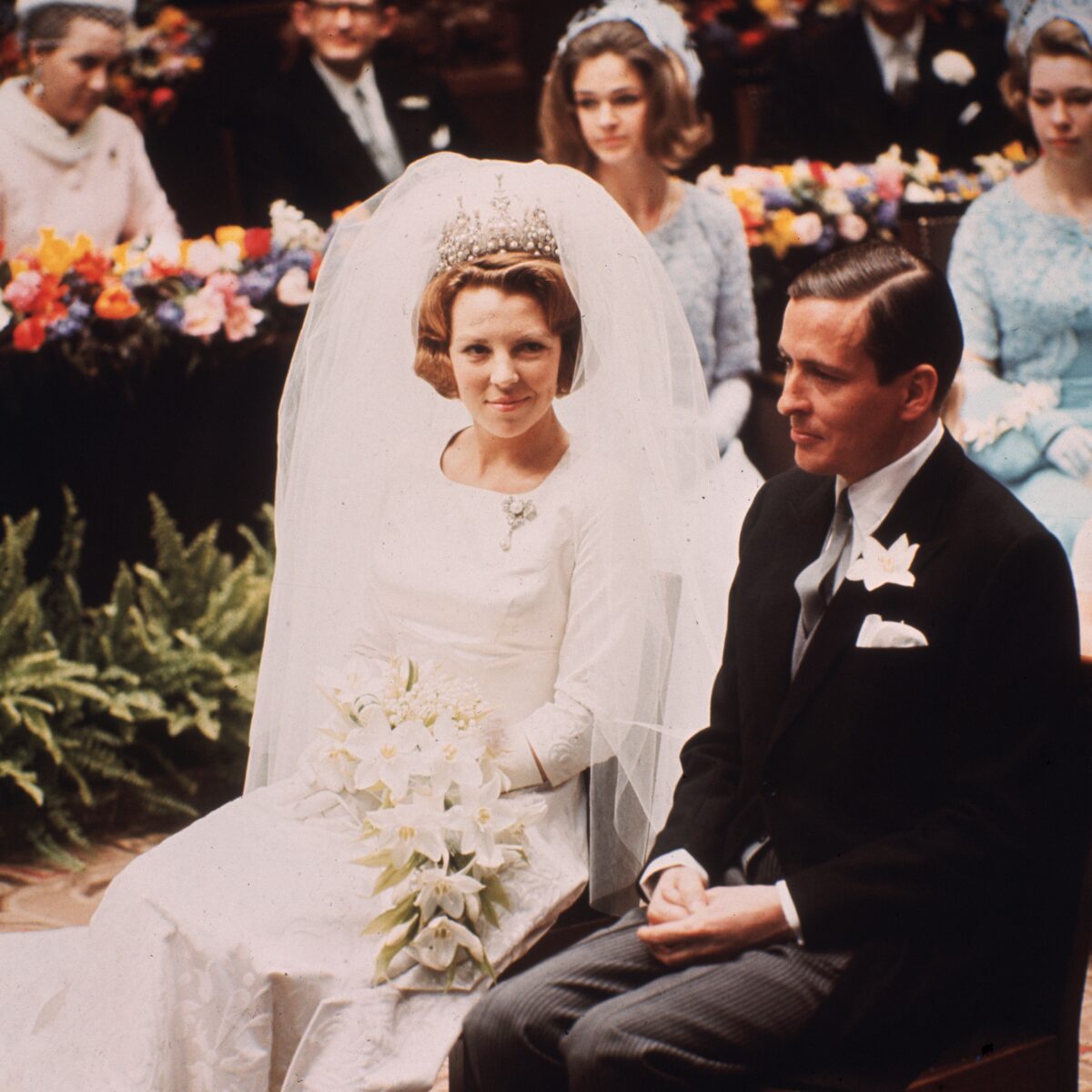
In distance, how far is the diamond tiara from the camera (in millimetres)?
2293

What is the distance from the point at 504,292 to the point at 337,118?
298 centimetres

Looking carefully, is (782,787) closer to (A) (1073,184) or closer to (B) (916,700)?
(B) (916,700)

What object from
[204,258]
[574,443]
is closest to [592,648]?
[574,443]

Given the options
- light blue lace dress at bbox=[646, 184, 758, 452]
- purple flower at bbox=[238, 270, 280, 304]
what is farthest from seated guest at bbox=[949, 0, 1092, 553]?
purple flower at bbox=[238, 270, 280, 304]

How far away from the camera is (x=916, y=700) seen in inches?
73.2

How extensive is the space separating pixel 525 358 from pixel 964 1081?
1217 millimetres

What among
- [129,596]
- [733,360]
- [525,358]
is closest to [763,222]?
[733,360]

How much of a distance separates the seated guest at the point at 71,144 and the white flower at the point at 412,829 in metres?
3.34

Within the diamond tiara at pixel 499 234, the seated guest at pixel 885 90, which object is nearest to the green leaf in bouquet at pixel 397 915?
the diamond tiara at pixel 499 234

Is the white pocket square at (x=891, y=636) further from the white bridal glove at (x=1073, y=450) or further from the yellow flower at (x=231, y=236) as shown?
the yellow flower at (x=231, y=236)

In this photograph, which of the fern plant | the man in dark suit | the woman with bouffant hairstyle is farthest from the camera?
the man in dark suit

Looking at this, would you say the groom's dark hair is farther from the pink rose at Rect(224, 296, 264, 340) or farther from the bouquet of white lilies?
the pink rose at Rect(224, 296, 264, 340)

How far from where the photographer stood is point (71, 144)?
4.98 metres

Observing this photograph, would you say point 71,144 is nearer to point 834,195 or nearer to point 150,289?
point 150,289
